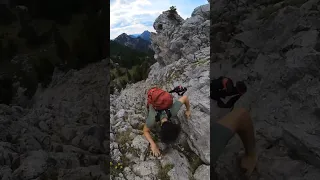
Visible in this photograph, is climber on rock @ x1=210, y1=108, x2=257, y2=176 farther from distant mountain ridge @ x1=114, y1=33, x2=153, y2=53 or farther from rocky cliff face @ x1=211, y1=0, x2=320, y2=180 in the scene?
distant mountain ridge @ x1=114, y1=33, x2=153, y2=53

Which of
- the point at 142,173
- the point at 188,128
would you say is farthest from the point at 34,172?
the point at 188,128

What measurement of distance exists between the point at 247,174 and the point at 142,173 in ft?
4.62

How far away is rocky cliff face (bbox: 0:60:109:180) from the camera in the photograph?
163 inches

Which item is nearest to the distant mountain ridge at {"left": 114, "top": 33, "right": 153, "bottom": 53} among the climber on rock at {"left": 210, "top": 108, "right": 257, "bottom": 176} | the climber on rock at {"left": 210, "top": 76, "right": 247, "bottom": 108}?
the climber on rock at {"left": 210, "top": 76, "right": 247, "bottom": 108}

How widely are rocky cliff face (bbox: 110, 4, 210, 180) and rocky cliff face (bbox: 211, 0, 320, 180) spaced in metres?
0.25

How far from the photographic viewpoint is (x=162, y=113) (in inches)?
184

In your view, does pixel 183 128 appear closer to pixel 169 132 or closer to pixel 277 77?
pixel 169 132

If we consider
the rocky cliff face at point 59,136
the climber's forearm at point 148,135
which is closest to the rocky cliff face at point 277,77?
the climber's forearm at point 148,135

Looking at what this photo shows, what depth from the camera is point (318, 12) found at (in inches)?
224

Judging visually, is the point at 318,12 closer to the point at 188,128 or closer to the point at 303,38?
the point at 303,38

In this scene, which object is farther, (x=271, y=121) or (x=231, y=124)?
(x=271, y=121)

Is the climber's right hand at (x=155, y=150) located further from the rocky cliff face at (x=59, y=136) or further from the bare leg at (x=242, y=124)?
the bare leg at (x=242, y=124)

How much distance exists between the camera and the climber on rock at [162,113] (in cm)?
462

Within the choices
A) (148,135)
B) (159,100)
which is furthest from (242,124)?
(148,135)
